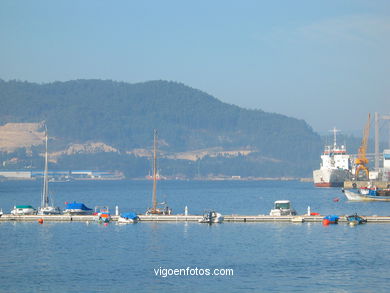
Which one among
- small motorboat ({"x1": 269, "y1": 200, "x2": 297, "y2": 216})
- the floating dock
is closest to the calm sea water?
the floating dock

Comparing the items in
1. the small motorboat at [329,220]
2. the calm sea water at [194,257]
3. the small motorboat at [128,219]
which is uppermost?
the small motorboat at [329,220]

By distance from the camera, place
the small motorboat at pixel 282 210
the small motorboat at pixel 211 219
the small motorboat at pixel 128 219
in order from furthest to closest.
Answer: the small motorboat at pixel 282 210, the small motorboat at pixel 128 219, the small motorboat at pixel 211 219

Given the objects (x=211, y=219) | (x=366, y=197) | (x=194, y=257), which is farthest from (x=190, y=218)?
(x=366, y=197)

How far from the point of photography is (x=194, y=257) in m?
56.9

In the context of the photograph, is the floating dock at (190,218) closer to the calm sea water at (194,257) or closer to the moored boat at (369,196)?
the calm sea water at (194,257)

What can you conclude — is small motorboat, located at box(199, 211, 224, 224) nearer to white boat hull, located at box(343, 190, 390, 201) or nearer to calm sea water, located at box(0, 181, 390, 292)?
calm sea water, located at box(0, 181, 390, 292)

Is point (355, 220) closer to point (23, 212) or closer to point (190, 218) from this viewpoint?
point (190, 218)

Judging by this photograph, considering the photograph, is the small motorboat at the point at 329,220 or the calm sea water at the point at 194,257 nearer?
the calm sea water at the point at 194,257

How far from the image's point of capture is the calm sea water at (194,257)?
1833 inches

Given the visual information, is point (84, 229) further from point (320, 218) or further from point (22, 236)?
point (320, 218)

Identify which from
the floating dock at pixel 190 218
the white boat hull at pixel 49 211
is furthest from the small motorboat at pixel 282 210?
the white boat hull at pixel 49 211

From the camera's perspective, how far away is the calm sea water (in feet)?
153

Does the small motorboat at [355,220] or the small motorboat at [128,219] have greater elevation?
the small motorboat at [355,220]

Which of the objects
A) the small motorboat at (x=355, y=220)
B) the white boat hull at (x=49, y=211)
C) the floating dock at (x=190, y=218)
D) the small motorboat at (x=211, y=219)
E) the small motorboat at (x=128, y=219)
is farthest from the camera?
the white boat hull at (x=49, y=211)
